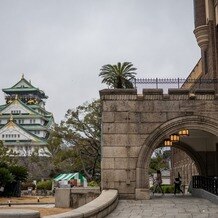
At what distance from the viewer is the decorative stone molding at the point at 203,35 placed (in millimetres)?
24828

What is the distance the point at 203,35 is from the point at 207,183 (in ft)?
36.4

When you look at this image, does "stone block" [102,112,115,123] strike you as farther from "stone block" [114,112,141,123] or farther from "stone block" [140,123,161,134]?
"stone block" [140,123,161,134]

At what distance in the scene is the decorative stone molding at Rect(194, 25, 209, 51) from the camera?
81.5ft

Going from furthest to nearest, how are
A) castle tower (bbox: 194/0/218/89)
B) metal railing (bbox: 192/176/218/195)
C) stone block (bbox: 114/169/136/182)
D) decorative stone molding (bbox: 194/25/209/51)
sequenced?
decorative stone molding (bbox: 194/25/209/51) → castle tower (bbox: 194/0/218/89) → stone block (bbox: 114/169/136/182) → metal railing (bbox: 192/176/218/195)

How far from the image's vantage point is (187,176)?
126ft

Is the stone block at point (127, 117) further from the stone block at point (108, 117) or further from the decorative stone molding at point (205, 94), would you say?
the decorative stone molding at point (205, 94)

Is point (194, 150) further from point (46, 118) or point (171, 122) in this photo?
point (46, 118)

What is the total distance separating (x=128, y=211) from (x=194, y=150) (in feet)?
35.6

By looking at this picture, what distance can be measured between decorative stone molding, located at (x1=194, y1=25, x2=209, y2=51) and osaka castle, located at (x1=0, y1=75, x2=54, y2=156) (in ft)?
143

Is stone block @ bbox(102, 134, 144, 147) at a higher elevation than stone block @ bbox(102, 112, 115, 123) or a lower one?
lower

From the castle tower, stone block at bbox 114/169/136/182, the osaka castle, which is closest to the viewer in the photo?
stone block at bbox 114/169/136/182

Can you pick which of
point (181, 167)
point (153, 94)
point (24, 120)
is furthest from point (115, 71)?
point (24, 120)

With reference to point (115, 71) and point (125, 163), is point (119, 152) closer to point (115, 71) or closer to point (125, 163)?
point (125, 163)

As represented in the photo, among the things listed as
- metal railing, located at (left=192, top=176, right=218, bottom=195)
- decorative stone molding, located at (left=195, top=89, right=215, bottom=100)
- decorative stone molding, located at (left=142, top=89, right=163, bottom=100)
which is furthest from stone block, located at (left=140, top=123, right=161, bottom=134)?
metal railing, located at (left=192, top=176, right=218, bottom=195)
